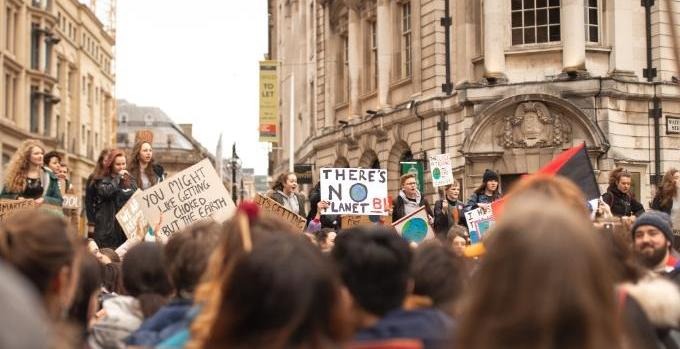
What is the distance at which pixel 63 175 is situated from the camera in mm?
13664

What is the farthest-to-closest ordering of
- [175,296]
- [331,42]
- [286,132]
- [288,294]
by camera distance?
[286,132] < [331,42] < [175,296] < [288,294]

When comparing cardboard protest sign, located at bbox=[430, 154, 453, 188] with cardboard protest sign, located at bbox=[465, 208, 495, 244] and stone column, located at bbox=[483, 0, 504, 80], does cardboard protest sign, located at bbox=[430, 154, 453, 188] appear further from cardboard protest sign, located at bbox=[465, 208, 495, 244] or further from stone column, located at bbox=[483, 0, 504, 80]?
stone column, located at bbox=[483, 0, 504, 80]

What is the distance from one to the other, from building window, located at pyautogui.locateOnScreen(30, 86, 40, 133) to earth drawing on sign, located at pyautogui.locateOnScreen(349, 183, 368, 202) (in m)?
51.8

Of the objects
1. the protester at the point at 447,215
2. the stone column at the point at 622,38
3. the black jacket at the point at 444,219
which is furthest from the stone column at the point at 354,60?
the black jacket at the point at 444,219

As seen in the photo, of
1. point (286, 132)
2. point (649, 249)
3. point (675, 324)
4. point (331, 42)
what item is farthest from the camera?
point (286, 132)

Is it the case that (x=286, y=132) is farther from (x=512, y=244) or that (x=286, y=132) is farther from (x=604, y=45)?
(x=512, y=244)

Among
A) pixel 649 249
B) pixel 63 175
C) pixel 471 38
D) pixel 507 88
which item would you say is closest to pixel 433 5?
pixel 471 38

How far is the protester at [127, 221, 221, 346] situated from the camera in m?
4.89

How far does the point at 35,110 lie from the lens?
64750 millimetres

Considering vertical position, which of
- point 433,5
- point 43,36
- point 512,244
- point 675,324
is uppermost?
point 43,36

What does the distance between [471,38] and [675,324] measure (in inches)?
999

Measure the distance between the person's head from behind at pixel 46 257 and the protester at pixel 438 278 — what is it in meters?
1.59

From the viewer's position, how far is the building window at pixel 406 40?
32.9m

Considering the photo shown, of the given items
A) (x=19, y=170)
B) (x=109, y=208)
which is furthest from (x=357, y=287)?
(x=19, y=170)
